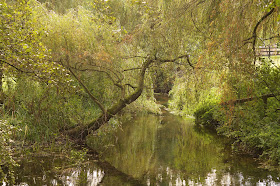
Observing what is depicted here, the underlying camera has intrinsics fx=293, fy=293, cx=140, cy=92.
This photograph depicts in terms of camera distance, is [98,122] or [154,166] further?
[98,122]

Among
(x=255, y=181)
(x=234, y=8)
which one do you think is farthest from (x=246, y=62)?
(x=255, y=181)

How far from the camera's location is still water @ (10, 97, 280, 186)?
5383 millimetres

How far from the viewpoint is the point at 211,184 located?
5.23 metres

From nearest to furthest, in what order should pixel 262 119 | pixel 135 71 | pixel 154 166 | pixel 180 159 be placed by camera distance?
1. pixel 154 166
2. pixel 180 159
3. pixel 262 119
4. pixel 135 71

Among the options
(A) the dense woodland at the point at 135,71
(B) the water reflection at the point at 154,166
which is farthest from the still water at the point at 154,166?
(A) the dense woodland at the point at 135,71

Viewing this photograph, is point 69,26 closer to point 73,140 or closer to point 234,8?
point 73,140

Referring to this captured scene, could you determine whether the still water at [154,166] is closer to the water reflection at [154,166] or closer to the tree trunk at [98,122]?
the water reflection at [154,166]

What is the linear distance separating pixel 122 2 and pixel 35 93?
5.97 m

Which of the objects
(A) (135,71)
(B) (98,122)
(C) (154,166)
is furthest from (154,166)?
(A) (135,71)

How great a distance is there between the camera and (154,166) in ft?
20.8

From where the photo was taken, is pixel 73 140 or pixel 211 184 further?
pixel 73 140

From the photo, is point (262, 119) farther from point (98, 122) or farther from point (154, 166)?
point (98, 122)

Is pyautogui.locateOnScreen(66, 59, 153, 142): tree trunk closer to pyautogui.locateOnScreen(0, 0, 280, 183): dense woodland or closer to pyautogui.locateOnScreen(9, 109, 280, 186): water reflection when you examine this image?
pyautogui.locateOnScreen(0, 0, 280, 183): dense woodland

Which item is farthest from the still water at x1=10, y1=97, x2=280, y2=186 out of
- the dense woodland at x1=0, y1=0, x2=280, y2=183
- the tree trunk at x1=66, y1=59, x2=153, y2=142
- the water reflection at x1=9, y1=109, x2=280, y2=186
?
the dense woodland at x1=0, y1=0, x2=280, y2=183
